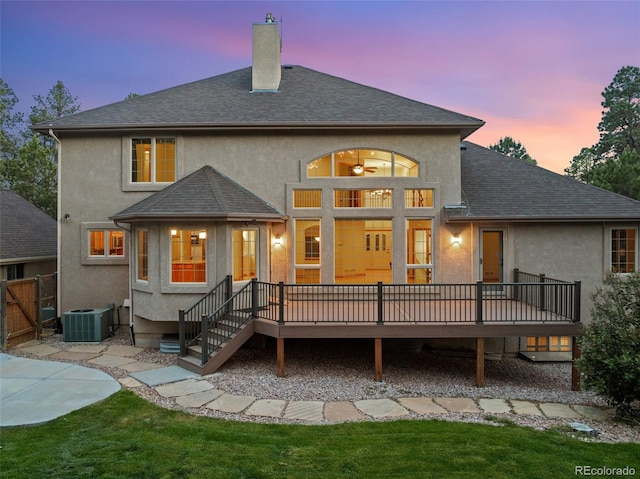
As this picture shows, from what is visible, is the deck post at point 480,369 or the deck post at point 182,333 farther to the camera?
the deck post at point 182,333

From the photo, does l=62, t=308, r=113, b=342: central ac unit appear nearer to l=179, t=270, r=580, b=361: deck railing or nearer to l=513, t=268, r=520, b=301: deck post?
l=179, t=270, r=580, b=361: deck railing

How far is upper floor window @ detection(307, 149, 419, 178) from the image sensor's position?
1151cm

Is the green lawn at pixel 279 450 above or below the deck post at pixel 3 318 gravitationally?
below

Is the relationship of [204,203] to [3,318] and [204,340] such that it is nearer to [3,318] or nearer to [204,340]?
[204,340]

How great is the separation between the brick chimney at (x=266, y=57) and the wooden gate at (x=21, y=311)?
930cm

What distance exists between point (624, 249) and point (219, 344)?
38.9 feet

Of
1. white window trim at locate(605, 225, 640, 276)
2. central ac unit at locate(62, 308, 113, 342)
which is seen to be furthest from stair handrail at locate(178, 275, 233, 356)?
white window trim at locate(605, 225, 640, 276)

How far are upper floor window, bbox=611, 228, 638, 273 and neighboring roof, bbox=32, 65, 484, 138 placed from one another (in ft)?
17.6

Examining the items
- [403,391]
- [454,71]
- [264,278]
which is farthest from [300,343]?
[454,71]

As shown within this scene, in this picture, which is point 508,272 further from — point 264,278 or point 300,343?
point 264,278

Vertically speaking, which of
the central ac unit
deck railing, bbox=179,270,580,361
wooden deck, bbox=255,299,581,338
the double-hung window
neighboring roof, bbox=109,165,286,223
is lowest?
the central ac unit

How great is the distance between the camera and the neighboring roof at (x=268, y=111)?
11.1 meters

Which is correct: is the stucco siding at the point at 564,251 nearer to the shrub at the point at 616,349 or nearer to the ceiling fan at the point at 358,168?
the shrub at the point at 616,349

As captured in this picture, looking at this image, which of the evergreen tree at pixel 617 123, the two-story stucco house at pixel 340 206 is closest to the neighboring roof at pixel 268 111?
the two-story stucco house at pixel 340 206
